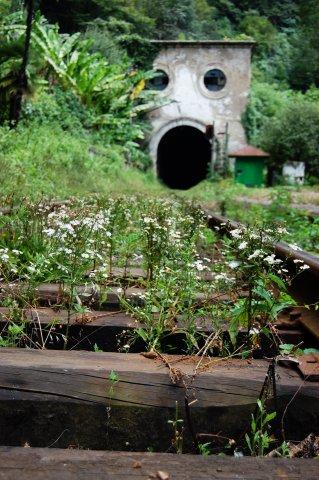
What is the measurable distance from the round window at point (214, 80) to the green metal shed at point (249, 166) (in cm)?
555

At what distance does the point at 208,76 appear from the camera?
1162 inches

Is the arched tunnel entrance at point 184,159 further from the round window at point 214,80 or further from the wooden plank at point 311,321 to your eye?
the wooden plank at point 311,321

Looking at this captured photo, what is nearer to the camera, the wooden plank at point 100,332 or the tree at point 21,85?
the wooden plank at point 100,332

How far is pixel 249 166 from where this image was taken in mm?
25750

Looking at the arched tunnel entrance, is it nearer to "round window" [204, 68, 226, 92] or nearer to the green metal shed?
"round window" [204, 68, 226, 92]

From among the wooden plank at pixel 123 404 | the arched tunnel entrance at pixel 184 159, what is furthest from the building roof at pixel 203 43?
the wooden plank at pixel 123 404

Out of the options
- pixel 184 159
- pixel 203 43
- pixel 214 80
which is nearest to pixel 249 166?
pixel 214 80

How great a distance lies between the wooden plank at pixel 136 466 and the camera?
1127 mm

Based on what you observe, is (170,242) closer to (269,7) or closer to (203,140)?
(203,140)

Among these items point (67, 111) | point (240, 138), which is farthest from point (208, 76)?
point (67, 111)

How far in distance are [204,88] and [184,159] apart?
9.47m

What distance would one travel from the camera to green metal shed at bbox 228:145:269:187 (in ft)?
83.4

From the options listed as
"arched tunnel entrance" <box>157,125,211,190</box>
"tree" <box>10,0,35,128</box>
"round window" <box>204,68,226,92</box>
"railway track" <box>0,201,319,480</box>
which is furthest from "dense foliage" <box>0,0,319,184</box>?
"railway track" <box>0,201,319,480</box>

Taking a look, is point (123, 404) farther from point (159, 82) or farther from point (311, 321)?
point (159, 82)
